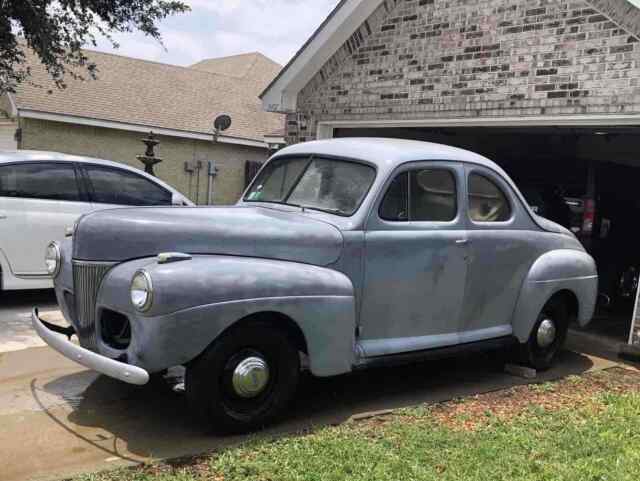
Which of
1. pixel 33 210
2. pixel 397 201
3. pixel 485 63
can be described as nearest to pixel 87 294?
pixel 397 201

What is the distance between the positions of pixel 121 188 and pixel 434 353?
452cm

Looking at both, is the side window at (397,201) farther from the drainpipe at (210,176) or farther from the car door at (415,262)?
the drainpipe at (210,176)

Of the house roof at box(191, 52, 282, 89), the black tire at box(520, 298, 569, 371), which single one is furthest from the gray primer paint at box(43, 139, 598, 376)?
the house roof at box(191, 52, 282, 89)

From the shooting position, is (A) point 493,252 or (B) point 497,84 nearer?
(A) point 493,252

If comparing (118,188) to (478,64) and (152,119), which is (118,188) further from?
(152,119)

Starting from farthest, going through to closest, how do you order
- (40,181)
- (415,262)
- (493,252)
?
(40,181) < (493,252) < (415,262)

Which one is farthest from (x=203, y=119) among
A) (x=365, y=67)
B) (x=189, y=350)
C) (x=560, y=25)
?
(x=189, y=350)

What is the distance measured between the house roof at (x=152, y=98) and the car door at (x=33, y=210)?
9650 mm

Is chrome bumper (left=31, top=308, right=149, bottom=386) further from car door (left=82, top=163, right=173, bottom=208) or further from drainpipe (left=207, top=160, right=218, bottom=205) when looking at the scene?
drainpipe (left=207, top=160, right=218, bottom=205)

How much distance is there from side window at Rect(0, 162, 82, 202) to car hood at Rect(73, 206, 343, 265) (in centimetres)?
345

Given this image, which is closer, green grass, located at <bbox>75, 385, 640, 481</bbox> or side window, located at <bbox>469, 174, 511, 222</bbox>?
green grass, located at <bbox>75, 385, 640, 481</bbox>

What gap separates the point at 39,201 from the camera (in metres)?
7.39

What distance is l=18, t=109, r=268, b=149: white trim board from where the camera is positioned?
53.2 ft

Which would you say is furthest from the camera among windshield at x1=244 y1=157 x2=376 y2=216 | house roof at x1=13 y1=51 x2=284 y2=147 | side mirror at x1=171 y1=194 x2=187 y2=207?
house roof at x1=13 y1=51 x2=284 y2=147
